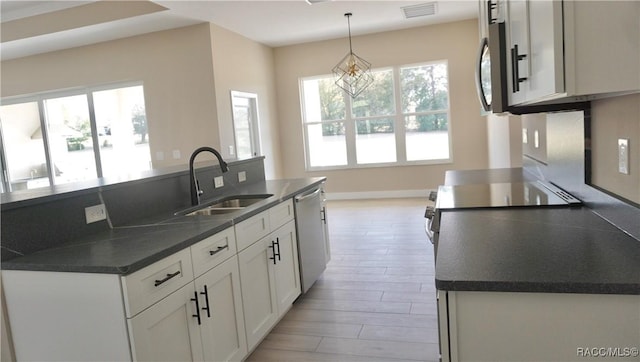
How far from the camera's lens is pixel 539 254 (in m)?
1.22

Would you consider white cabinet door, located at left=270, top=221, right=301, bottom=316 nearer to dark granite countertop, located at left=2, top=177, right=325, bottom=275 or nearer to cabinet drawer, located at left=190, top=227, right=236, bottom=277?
dark granite countertop, located at left=2, top=177, right=325, bottom=275

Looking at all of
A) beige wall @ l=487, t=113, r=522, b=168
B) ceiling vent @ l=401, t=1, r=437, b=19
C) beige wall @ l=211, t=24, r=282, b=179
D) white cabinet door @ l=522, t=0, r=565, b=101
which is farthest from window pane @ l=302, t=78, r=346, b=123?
white cabinet door @ l=522, t=0, r=565, b=101

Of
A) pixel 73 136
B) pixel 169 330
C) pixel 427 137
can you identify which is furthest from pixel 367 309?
pixel 73 136

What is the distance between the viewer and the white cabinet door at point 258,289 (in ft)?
7.63

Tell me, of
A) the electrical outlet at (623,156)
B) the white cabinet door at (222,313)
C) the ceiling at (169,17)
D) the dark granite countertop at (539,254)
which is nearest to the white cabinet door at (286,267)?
the white cabinet door at (222,313)

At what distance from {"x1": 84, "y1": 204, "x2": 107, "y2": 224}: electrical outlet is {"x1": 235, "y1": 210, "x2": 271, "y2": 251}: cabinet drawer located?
26.1 inches

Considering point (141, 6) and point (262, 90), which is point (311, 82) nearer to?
point (262, 90)

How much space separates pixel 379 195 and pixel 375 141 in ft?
3.17

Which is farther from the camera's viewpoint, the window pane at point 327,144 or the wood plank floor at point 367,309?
the window pane at point 327,144

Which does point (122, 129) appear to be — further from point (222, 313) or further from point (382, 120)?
point (222, 313)

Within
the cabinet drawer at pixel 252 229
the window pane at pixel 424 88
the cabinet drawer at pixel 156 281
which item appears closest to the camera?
the cabinet drawer at pixel 156 281

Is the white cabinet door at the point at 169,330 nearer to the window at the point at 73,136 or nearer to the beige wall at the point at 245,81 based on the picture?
the beige wall at the point at 245,81

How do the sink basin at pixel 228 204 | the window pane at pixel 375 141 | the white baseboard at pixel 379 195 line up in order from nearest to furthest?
the sink basin at pixel 228 204, the white baseboard at pixel 379 195, the window pane at pixel 375 141

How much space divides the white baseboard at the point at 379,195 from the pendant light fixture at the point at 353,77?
1.76 meters
